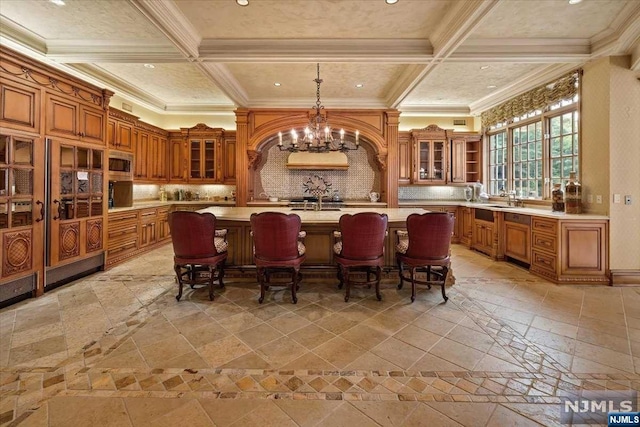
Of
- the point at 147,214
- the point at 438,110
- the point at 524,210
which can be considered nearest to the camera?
the point at 524,210

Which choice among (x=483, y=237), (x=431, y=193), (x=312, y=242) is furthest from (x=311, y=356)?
(x=431, y=193)

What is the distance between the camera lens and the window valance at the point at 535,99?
4.47m

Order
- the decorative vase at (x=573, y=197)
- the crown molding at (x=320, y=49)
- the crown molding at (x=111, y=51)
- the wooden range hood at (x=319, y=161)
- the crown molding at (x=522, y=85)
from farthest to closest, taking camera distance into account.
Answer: the wooden range hood at (x=319, y=161) → the crown molding at (x=522, y=85) → the decorative vase at (x=573, y=197) → the crown molding at (x=111, y=51) → the crown molding at (x=320, y=49)

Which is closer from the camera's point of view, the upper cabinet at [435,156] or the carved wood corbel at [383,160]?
the carved wood corbel at [383,160]

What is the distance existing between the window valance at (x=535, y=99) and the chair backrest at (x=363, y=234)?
4042mm

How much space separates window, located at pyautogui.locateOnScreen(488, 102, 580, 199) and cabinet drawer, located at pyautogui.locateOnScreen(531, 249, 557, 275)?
148 centimetres

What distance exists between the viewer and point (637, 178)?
153 inches

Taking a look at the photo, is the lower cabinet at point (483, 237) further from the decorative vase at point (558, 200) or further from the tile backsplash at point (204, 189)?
the tile backsplash at point (204, 189)

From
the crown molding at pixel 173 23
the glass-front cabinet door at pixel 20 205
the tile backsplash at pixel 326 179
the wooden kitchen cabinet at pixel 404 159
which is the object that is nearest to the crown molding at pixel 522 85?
the wooden kitchen cabinet at pixel 404 159

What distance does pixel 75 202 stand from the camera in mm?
4074

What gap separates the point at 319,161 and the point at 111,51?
13.8ft

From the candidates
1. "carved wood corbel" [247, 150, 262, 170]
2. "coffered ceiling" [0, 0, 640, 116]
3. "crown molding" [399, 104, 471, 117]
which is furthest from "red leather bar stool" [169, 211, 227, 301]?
"crown molding" [399, 104, 471, 117]

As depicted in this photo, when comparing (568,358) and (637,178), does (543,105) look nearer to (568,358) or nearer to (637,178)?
(637,178)

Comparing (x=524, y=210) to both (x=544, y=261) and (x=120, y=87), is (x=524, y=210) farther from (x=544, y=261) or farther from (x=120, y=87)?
(x=120, y=87)
